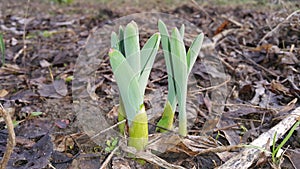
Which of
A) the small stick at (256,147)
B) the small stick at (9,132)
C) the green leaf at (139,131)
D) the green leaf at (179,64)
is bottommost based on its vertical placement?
the small stick at (256,147)

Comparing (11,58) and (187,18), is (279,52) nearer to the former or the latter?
(187,18)

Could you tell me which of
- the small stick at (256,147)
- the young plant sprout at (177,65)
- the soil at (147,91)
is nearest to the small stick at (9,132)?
the soil at (147,91)

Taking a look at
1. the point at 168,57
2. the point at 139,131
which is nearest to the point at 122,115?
the point at 139,131

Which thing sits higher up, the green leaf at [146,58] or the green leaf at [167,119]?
the green leaf at [146,58]

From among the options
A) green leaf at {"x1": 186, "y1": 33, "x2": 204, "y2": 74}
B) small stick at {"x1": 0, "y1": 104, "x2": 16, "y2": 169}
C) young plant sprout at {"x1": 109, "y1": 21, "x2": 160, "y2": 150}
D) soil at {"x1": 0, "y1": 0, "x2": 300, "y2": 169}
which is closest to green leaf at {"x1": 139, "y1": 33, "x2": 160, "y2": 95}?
young plant sprout at {"x1": 109, "y1": 21, "x2": 160, "y2": 150}

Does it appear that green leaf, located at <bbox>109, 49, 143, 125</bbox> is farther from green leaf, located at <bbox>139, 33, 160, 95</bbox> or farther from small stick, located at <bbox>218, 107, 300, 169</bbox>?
small stick, located at <bbox>218, 107, 300, 169</bbox>

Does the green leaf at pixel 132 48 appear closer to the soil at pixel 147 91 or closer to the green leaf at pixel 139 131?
the green leaf at pixel 139 131

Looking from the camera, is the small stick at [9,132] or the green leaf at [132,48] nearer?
the small stick at [9,132]

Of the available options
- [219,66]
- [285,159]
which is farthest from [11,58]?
[285,159]
